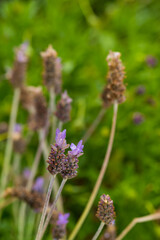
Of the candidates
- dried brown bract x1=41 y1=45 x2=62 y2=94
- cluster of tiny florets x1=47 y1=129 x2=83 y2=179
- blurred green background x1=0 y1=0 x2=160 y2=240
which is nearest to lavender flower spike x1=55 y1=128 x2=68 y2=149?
cluster of tiny florets x1=47 y1=129 x2=83 y2=179

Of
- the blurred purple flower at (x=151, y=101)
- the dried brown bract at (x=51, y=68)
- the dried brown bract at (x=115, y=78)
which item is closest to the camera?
the dried brown bract at (x=115, y=78)

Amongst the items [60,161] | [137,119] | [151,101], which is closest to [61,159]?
[60,161]

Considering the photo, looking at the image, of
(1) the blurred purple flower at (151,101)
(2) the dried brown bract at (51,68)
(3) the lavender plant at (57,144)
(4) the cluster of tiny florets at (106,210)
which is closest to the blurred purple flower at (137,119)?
(3) the lavender plant at (57,144)

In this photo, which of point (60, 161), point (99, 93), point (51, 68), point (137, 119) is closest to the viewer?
point (60, 161)

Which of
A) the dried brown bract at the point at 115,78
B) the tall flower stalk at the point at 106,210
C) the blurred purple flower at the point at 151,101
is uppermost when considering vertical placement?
the blurred purple flower at the point at 151,101

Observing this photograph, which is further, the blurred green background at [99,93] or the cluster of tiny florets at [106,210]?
the blurred green background at [99,93]

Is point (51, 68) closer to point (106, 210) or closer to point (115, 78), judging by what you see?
point (115, 78)

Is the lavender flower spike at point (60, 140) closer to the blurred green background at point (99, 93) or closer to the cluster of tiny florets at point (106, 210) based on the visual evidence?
the cluster of tiny florets at point (106, 210)
